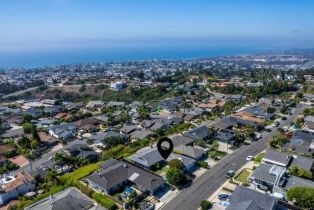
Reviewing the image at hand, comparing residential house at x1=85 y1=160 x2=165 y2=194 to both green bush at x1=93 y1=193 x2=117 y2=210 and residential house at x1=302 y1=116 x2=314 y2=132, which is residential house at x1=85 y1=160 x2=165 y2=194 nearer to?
green bush at x1=93 y1=193 x2=117 y2=210

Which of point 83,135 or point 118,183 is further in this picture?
point 83,135

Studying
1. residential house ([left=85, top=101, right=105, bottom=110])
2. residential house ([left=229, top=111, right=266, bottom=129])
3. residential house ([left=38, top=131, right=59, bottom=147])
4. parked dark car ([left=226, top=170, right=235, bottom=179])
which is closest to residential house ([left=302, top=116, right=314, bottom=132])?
residential house ([left=229, top=111, right=266, bottom=129])

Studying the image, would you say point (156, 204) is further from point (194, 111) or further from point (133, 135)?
point (194, 111)

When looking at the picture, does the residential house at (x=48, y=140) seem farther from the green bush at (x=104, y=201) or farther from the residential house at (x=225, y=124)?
the residential house at (x=225, y=124)

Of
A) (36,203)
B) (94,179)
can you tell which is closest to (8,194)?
(36,203)

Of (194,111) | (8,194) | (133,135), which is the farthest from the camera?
(194,111)

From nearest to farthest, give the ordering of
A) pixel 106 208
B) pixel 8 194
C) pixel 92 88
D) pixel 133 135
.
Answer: pixel 106 208 < pixel 8 194 < pixel 133 135 < pixel 92 88
